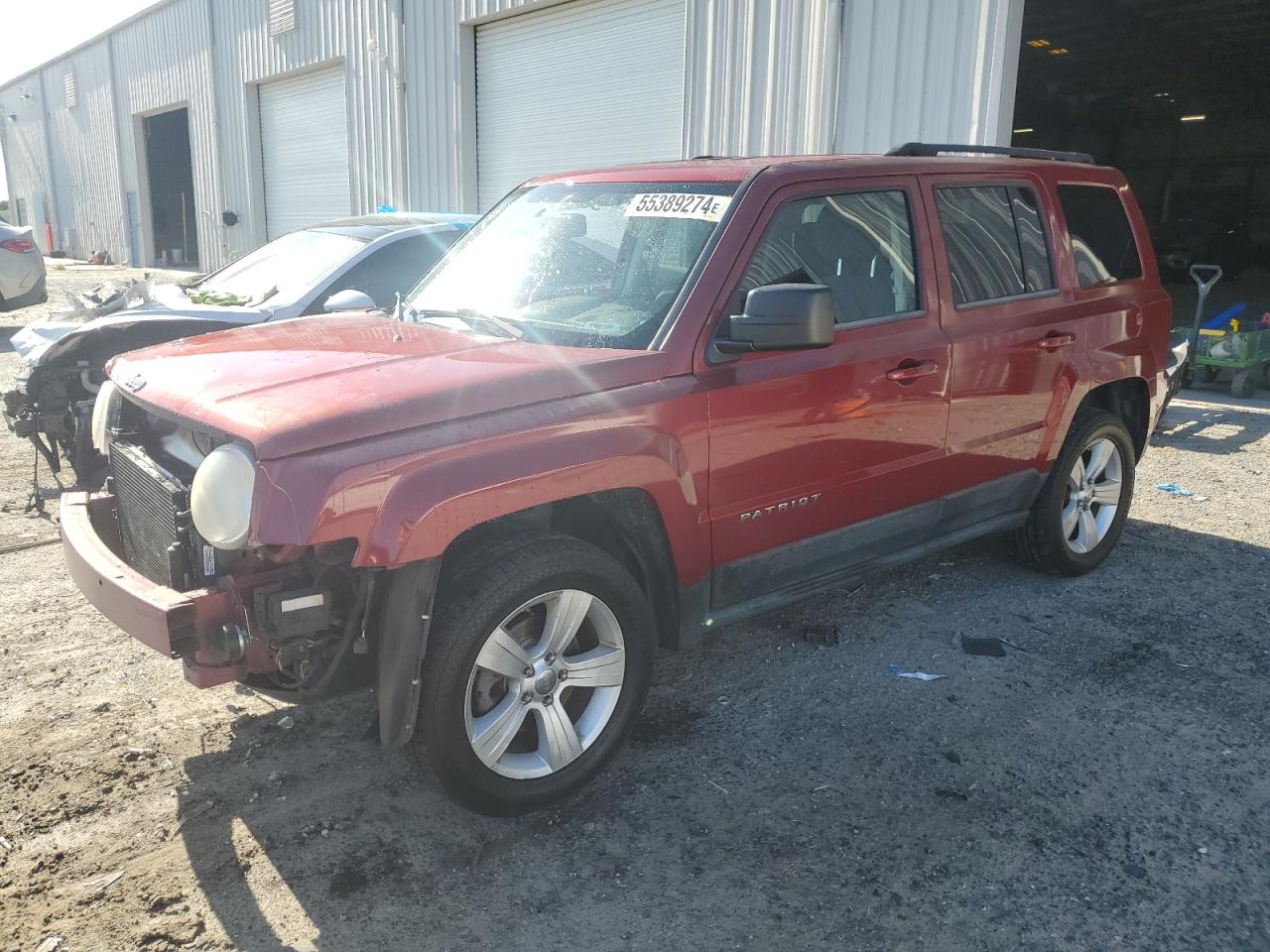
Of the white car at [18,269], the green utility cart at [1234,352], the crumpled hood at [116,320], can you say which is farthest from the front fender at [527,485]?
the white car at [18,269]

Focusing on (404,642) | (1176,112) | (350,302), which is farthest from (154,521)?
(1176,112)

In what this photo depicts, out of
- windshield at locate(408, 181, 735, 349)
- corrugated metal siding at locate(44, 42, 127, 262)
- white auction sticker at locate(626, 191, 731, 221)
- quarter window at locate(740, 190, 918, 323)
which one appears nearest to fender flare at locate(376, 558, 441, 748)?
windshield at locate(408, 181, 735, 349)

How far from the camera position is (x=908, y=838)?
294 cm

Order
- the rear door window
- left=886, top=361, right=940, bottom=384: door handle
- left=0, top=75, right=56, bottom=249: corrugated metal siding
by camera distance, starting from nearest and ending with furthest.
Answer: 1. left=886, top=361, right=940, bottom=384: door handle
2. the rear door window
3. left=0, top=75, right=56, bottom=249: corrugated metal siding

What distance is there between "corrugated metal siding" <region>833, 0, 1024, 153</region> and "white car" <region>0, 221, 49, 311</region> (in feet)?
35.5

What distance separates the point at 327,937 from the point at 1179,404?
9537 mm

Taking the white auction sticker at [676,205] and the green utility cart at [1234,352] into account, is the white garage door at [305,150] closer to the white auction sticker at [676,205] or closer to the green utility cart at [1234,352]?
the green utility cart at [1234,352]

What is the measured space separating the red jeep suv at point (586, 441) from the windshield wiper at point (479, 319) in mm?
16

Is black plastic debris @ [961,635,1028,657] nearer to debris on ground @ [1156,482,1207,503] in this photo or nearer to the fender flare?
the fender flare

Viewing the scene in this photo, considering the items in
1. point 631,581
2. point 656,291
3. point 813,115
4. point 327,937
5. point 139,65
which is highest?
point 139,65

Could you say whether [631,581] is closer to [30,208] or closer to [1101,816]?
[1101,816]

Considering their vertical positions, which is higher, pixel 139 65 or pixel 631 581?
pixel 139 65

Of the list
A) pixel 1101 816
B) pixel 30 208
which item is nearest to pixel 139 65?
pixel 30 208

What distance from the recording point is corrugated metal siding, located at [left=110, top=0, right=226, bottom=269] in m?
19.7
